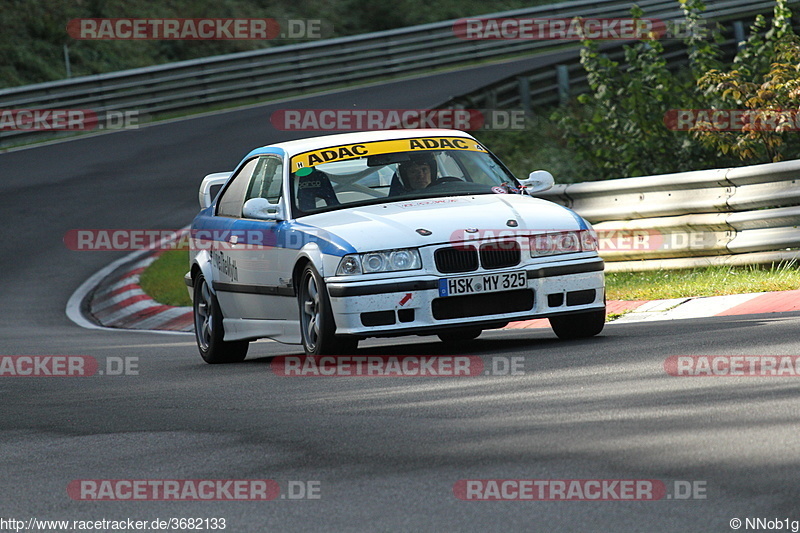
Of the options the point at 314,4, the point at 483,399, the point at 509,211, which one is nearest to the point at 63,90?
the point at 314,4

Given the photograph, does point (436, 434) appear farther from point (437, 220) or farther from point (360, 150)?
point (360, 150)

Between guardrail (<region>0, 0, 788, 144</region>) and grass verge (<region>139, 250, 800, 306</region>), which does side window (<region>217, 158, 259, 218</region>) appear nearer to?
grass verge (<region>139, 250, 800, 306</region>)

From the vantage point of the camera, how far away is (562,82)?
2509 cm

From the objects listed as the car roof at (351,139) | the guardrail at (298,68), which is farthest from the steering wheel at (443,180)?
the guardrail at (298,68)

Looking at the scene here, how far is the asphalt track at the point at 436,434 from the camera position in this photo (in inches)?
190

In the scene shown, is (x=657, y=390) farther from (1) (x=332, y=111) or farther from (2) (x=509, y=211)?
(1) (x=332, y=111)

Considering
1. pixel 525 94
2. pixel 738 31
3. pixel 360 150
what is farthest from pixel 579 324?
pixel 738 31

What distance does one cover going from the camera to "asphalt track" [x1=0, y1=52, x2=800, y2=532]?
4.82 m

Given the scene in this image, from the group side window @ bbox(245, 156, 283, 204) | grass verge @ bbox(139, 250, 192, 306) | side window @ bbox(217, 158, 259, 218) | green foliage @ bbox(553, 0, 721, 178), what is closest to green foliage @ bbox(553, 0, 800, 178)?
green foliage @ bbox(553, 0, 721, 178)

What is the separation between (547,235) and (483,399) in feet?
7.23

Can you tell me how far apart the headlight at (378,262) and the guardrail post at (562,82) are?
1655 centimetres

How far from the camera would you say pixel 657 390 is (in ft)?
22.3

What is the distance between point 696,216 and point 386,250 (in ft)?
16.0

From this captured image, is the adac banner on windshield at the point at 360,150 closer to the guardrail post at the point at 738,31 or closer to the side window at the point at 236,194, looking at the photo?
the side window at the point at 236,194
